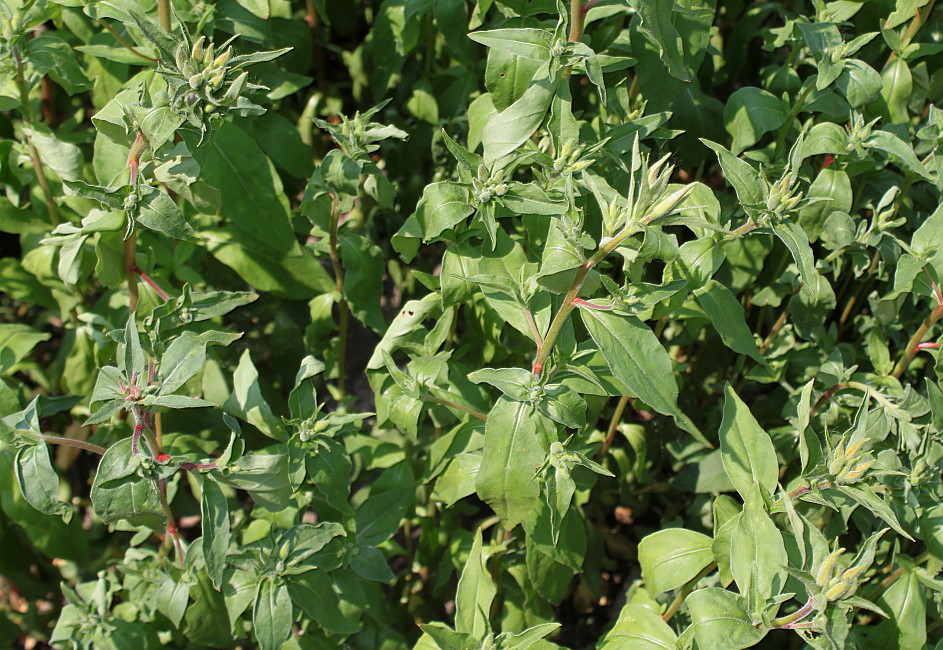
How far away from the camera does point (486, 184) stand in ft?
6.53

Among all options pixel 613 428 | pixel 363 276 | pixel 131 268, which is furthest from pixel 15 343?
pixel 613 428

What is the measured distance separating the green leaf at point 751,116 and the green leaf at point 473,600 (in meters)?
1.43

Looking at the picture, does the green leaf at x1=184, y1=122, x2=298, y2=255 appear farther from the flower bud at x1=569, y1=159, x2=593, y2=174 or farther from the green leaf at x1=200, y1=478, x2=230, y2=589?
the flower bud at x1=569, y1=159, x2=593, y2=174

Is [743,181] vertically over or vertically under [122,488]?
over

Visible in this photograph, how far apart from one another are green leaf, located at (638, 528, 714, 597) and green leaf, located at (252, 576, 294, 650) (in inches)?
39.7

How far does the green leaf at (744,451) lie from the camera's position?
2.00 metres

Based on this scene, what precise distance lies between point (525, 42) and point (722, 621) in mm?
1461

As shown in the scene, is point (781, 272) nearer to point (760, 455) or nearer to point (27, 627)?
point (760, 455)

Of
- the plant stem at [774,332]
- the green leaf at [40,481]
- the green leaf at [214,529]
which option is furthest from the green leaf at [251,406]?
the plant stem at [774,332]

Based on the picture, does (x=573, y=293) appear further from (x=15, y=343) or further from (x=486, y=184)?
(x=15, y=343)

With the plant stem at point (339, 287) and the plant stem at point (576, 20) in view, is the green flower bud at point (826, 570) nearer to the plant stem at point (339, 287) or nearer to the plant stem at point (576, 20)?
the plant stem at point (576, 20)

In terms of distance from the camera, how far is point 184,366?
1.97 meters

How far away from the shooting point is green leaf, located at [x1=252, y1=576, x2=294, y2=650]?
2.13 meters

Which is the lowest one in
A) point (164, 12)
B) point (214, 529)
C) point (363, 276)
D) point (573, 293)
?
point (214, 529)
